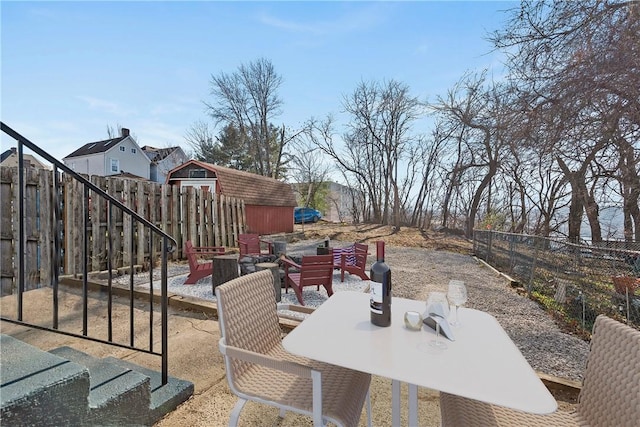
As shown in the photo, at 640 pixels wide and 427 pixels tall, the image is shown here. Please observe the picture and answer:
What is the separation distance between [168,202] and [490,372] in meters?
7.47

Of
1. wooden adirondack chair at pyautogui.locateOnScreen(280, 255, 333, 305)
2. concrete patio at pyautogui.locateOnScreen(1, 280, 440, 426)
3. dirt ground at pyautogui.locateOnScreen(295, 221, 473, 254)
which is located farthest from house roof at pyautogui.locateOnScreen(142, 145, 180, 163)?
wooden adirondack chair at pyautogui.locateOnScreen(280, 255, 333, 305)

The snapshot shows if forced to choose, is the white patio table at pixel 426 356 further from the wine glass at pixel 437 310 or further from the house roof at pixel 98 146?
the house roof at pixel 98 146

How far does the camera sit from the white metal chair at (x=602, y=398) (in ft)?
3.62

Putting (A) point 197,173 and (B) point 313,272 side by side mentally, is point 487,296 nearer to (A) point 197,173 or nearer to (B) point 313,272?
(B) point 313,272

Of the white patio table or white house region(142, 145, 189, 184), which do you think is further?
white house region(142, 145, 189, 184)

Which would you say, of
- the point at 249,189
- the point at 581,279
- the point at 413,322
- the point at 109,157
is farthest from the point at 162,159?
the point at 413,322

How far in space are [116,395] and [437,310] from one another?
170 cm

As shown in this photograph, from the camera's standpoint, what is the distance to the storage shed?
11.8m

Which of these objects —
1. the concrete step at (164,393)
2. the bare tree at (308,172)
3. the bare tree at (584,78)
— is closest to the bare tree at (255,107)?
the bare tree at (308,172)

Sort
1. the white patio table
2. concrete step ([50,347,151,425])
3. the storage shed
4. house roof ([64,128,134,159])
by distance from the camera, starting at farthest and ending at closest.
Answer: house roof ([64,128,134,159])
the storage shed
concrete step ([50,347,151,425])
the white patio table

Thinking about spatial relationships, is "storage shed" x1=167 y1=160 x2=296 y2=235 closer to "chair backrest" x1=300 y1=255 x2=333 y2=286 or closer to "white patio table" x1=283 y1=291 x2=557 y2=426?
"chair backrest" x1=300 y1=255 x2=333 y2=286

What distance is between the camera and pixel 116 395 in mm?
1506

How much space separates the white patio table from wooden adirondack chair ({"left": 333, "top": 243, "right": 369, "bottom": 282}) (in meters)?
3.80

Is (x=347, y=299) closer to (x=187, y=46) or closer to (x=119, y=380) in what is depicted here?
(x=119, y=380)
